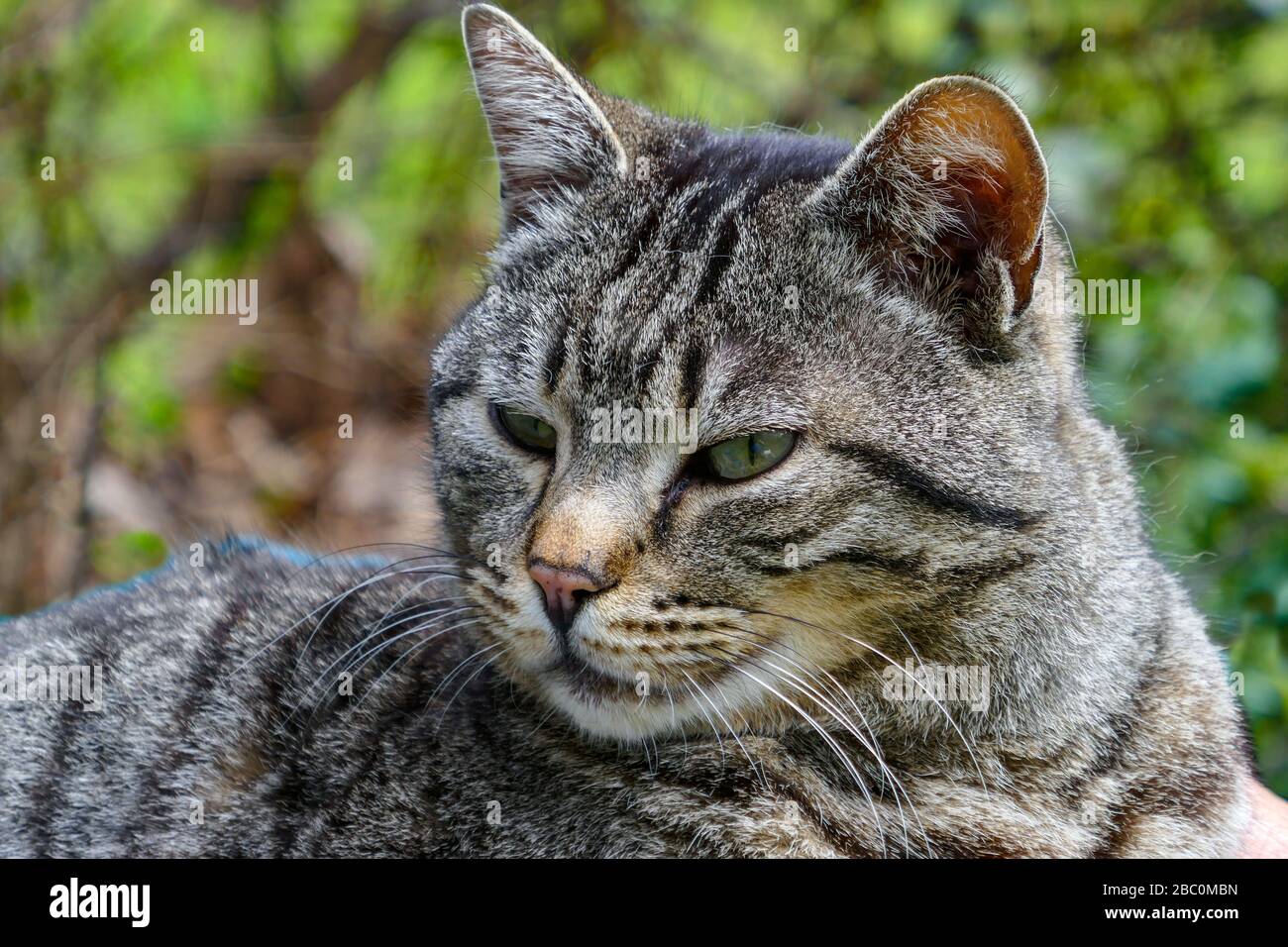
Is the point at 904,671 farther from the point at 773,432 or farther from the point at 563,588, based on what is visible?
the point at 563,588

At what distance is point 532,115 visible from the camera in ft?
→ 9.49

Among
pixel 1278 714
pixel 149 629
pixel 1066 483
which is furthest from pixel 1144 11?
pixel 149 629

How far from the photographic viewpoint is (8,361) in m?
5.94

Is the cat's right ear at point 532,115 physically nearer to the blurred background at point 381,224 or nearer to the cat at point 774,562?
the cat at point 774,562

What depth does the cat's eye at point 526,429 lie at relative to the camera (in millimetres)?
2574

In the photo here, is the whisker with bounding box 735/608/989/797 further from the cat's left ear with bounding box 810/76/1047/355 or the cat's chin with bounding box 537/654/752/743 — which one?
the cat's left ear with bounding box 810/76/1047/355

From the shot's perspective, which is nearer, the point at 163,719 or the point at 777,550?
the point at 777,550

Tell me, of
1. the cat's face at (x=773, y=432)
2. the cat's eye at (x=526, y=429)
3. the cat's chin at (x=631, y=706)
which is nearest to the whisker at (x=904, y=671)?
the cat's face at (x=773, y=432)

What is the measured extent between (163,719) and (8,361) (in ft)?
12.0

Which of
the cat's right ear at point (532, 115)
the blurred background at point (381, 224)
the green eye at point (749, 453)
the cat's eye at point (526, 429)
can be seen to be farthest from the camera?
the blurred background at point (381, 224)

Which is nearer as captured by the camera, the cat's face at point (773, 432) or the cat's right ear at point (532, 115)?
the cat's face at point (773, 432)

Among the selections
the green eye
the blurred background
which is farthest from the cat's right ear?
the blurred background

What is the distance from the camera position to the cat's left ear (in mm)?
2309
